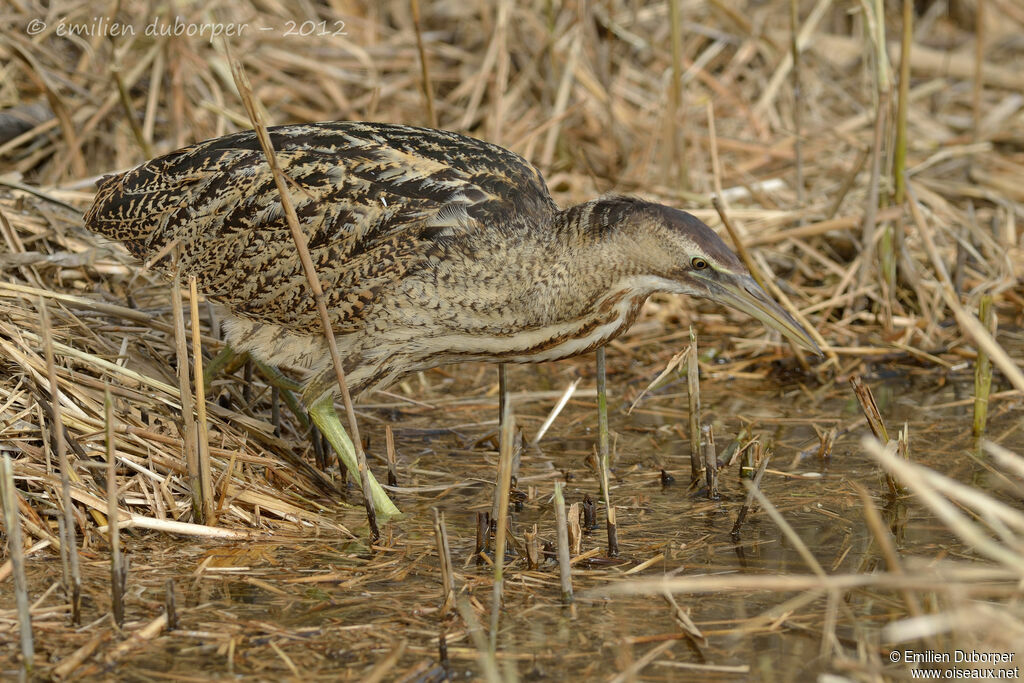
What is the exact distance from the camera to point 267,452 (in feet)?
14.1

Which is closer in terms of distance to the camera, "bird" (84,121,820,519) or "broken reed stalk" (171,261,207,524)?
"broken reed stalk" (171,261,207,524)

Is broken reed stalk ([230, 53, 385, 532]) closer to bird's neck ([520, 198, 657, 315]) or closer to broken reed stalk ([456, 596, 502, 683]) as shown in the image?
broken reed stalk ([456, 596, 502, 683])

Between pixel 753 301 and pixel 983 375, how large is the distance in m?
1.17

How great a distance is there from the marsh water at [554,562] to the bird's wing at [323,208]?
75 centimetres

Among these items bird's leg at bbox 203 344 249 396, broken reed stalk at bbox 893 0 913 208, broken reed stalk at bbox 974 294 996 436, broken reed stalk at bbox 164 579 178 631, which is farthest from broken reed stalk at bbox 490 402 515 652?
A: broken reed stalk at bbox 893 0 913 208

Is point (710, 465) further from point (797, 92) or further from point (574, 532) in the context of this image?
point (797, 92)

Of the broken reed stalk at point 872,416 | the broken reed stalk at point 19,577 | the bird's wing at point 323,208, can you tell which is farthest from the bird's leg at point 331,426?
the broken reed stalk at point 872,416

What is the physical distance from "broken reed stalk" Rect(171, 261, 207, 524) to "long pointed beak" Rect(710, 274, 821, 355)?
1.61 meters

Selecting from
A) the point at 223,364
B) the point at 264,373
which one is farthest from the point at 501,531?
the point at 223,364

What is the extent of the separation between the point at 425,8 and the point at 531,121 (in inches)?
53.4

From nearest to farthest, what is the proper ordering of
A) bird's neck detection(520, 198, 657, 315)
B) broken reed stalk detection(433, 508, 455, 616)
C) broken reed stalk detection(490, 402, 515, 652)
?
broken reed stalk detection(490, 402, 515, 652), broken reed stalk detection(433, 508, 455, 616), bird's neck detection(520, 198, 657, 315)

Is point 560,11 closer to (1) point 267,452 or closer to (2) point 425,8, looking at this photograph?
(2) point 425,8

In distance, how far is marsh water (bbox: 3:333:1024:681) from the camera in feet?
9.69

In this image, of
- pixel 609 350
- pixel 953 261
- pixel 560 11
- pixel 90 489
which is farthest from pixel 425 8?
pixel 90 489
